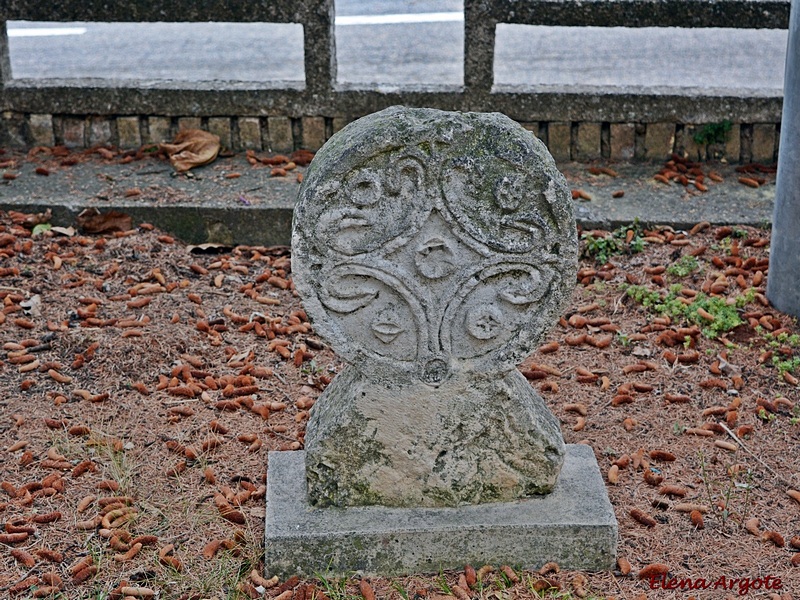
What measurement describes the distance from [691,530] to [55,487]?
2266 millimetres

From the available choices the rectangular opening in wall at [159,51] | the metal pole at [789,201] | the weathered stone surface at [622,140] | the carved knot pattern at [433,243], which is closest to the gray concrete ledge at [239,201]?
the weathered stone surface at [622,140]

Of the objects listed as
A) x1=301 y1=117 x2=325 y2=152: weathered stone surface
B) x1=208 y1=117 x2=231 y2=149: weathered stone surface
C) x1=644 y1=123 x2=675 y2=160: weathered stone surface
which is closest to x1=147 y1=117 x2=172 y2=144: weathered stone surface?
x1=208 y1=117 x2=231 y2=149: weathered stone surface

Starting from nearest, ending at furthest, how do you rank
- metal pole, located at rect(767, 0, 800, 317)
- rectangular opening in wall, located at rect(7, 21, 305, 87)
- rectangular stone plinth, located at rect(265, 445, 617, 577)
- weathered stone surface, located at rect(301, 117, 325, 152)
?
rectangular stone plinth, located at rect(265, 445, 617, 577) → metal pole, located at rect(767, 0, 800, 317) → weathered stone surface, located at rect(301, 117, 325, 152) → rectangular opening in wall, located at rect(7, 21, 305, 87)

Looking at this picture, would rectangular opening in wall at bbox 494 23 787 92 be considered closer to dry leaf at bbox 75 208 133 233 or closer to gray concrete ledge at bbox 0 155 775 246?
gray concrete ledge at bbox 0 155 775 246

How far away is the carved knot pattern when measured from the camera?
3.21 meters

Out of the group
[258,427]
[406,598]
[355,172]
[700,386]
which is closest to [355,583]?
[406,598]

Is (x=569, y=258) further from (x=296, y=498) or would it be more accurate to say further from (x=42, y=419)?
(x=42, y=419)

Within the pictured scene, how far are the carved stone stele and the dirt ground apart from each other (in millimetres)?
354

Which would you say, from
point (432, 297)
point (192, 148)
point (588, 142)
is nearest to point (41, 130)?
point (192, 148)

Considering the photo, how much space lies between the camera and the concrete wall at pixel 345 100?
6.10 meters

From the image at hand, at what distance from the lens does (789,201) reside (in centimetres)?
496

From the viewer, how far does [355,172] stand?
3227 millimetres

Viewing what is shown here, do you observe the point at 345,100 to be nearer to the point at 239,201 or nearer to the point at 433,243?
the point at 239,201

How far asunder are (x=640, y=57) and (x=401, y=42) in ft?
8.09
